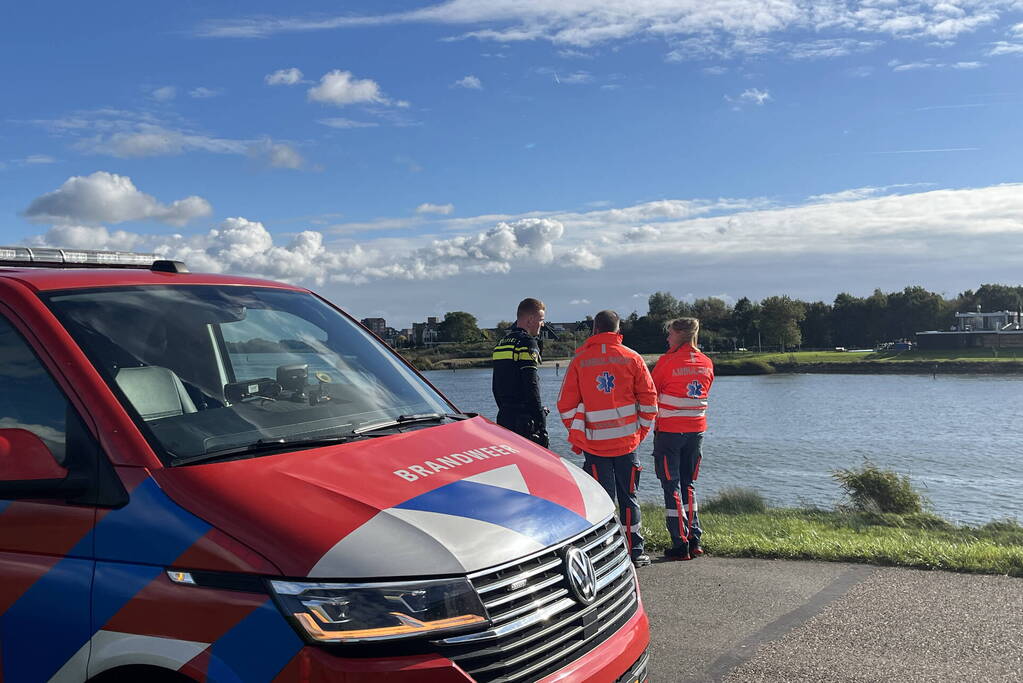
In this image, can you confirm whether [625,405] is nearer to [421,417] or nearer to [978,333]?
[421,417]

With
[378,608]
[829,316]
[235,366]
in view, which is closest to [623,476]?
[235,366]

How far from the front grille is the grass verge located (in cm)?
445

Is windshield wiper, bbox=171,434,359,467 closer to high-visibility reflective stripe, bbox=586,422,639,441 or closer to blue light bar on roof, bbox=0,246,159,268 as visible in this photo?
blue light bar on roof, bbox=0,246,159,268

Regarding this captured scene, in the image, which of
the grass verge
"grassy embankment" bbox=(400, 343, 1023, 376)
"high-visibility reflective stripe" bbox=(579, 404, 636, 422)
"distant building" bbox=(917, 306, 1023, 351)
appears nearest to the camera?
the grass verge

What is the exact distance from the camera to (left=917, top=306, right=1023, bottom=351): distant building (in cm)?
11944

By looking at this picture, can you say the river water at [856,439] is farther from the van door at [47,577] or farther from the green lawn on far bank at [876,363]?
the green lawn on far bank at [876,363]

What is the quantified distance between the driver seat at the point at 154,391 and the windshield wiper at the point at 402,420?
1.91 feet

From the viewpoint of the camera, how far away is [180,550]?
236 centimetres

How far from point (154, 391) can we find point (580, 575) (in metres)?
1.56

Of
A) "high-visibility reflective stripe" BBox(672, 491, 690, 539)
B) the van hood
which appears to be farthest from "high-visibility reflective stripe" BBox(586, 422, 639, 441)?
the van hood

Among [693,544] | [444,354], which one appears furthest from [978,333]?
[693,544]

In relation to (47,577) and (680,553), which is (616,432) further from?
(47,577)

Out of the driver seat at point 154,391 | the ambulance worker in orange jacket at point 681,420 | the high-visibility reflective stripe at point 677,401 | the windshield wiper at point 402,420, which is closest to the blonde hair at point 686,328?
the ambulance worker in orange jacket at point 681,420

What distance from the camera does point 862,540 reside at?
24.7ft
